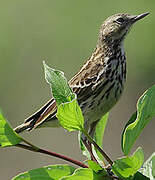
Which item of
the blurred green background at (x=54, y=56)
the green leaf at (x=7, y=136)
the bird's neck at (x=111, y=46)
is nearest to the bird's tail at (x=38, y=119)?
the bird's neck at (x=111, y=46)

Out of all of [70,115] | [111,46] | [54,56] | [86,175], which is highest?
[70,115]

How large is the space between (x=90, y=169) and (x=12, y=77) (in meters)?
11.3

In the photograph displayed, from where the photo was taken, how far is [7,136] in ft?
7.89

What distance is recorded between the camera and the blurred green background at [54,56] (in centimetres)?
1120

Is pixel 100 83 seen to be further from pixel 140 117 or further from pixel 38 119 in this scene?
pixel 140 117

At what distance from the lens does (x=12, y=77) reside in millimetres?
13523

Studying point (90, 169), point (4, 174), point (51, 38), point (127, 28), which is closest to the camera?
point (90, 169)

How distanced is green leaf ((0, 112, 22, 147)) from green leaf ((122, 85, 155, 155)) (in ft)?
1.22

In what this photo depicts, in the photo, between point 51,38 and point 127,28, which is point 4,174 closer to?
point 51,38

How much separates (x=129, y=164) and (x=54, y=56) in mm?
11462

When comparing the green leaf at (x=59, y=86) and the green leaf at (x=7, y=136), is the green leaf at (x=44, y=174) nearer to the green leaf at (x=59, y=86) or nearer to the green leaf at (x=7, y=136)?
the green leaf at (x=7, y=136)

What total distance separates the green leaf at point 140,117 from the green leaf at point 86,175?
0.12 m

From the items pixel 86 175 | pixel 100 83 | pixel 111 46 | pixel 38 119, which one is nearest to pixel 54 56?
pixel 111 46

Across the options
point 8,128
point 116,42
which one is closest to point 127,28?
point 116,42
